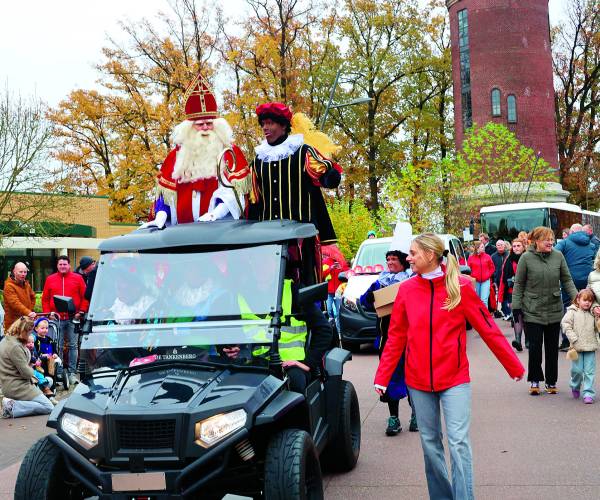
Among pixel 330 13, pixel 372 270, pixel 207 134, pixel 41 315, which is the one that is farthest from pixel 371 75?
pixel 207 134

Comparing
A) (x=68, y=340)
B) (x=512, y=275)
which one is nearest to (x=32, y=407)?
(x=68, y=340)

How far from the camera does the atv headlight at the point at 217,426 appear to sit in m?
4.21

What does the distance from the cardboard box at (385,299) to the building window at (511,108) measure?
46.2 metres

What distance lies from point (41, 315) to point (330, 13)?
99.2 feet

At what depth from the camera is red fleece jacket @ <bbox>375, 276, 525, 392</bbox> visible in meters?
4.98

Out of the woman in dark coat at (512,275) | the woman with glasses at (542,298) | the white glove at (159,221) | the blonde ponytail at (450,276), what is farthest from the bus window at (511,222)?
the blonde ponytail at (450,276)

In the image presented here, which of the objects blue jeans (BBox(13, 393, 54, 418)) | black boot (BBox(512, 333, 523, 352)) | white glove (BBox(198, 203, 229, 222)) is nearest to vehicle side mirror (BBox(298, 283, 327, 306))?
white glove (BBox(198, 203, 229, 222))

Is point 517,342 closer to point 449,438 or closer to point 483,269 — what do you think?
point 483,269

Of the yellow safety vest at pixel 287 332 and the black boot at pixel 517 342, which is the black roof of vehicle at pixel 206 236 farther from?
the black boot at pixel 517 342

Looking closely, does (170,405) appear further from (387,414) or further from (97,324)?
(387,414)

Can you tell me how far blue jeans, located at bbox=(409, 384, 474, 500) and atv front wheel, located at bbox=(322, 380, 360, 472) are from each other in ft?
3.41

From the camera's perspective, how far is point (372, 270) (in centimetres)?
1559

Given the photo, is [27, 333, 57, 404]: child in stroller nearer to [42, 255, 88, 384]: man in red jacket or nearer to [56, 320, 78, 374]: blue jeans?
[56, 320, 78, 374]: blue jeans

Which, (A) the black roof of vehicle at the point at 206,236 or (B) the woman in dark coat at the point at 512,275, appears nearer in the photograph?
(A) the black roof of vehicle at the point at 206,236
